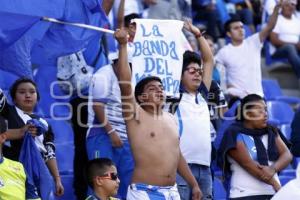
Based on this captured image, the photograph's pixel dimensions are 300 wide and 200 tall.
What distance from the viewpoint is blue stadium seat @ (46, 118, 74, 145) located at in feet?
30.5

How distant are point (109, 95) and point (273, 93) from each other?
439cm

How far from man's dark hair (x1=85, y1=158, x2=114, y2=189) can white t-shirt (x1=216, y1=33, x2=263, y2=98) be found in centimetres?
338

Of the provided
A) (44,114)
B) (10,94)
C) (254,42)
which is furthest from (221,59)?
(10,94)

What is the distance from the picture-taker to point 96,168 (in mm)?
7047

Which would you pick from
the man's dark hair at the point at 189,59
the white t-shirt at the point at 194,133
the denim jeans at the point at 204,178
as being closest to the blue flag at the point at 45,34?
the man's dark hair at the point at 189,59

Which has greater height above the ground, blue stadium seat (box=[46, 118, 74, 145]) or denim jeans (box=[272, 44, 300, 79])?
denim jeans (box=[272, 44, 300, 79])

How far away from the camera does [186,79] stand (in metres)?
7.75

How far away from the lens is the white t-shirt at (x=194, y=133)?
7.50 metres

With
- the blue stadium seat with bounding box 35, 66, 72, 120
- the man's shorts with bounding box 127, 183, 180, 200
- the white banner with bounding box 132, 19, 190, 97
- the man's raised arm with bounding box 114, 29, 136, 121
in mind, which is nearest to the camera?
the man's shorts with bounding box 127, 183, 180, 200

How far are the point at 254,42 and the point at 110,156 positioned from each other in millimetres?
3166

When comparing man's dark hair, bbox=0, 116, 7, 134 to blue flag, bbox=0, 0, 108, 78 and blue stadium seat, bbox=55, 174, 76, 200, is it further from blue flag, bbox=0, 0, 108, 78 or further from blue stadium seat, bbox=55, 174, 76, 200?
blue stadium seat, bbox=55, 174, 76, 200

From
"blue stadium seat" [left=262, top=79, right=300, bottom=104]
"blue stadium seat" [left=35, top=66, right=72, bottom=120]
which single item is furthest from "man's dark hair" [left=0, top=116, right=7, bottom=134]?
"blue stadium seat" [left=262, top=79, right=300, bottom=104]

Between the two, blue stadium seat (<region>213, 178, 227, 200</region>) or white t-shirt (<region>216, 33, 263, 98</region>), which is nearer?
blue stadium seat (<region>213, 178, 227, 200</region>)

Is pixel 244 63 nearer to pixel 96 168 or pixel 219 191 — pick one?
pixel 219 191
